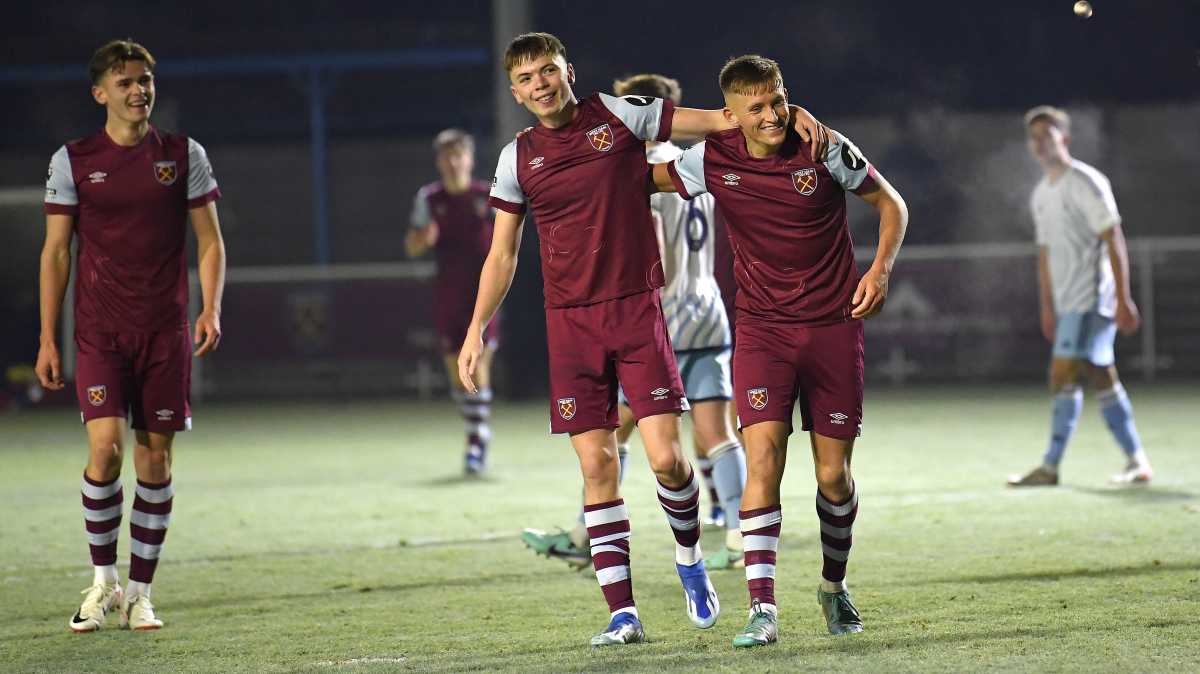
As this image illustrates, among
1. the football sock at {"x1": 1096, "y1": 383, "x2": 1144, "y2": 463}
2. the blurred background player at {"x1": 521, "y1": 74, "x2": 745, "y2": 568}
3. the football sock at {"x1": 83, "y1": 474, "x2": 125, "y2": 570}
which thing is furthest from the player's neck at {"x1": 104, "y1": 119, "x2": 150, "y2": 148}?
the football sock at {"x1": 1096, "y1": 383, "x2": 1144, "y2": 463}

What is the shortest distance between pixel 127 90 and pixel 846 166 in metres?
2.46

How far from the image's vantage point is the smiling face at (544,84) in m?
4.87

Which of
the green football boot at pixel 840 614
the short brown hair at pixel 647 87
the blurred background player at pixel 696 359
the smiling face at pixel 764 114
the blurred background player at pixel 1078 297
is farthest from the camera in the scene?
the blurred background player at pixel 1078 297

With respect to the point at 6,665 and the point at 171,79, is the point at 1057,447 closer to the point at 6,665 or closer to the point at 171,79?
the point at 6,665

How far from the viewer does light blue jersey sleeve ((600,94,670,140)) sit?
4996mm

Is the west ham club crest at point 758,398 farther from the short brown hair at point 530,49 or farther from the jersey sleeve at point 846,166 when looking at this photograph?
the short brown hair at point 530,49

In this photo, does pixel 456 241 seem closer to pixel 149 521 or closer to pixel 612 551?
pixel 149 521

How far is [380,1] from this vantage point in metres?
27.6

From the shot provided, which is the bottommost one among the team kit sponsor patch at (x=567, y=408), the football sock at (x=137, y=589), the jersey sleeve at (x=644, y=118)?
the football sock at (x=137, y=589)

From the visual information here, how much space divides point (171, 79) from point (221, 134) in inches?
57.4

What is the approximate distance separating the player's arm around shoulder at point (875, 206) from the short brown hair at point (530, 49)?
2.92 ft

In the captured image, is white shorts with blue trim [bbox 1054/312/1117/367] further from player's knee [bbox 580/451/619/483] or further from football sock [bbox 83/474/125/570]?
football sock [bbox 83/474/125/570]

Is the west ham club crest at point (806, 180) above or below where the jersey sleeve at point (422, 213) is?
above

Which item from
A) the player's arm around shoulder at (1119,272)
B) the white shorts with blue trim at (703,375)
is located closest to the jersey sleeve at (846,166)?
the white shorts with blue trim at (703,375)
